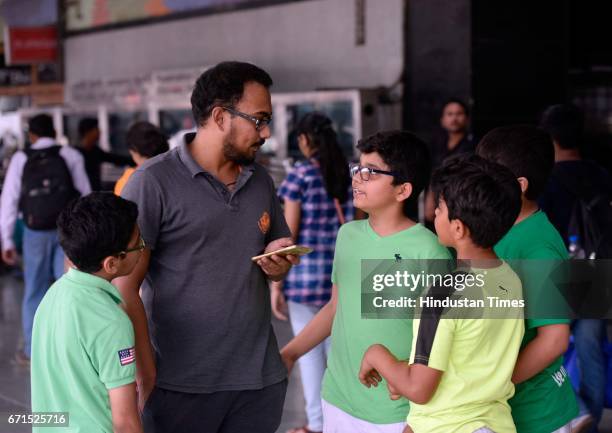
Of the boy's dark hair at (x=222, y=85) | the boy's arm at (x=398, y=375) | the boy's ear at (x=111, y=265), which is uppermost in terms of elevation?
the boy's dark hair at (x=222, y=85)

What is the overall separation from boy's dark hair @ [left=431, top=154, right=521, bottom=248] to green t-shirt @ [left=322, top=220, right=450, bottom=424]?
381mm

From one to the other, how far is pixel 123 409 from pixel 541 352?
1180mm

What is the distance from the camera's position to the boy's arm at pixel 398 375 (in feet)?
8.64

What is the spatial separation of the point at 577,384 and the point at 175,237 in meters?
2.79

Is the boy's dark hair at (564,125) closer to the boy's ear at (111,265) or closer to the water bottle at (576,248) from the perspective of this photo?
the water bottle at (576,248)

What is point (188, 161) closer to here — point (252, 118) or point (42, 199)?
point (252, 118)

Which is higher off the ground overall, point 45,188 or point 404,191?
A: point 404,191

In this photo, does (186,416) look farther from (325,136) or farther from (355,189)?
(325,136)

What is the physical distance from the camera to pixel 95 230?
2.81 m

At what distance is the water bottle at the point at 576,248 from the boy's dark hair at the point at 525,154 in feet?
6.59

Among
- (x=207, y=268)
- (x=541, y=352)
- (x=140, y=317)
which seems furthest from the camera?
(x=207, y=268)

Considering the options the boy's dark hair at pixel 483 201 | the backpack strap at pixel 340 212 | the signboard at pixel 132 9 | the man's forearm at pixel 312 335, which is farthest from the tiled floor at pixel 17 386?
the signboard at pixel 132 9

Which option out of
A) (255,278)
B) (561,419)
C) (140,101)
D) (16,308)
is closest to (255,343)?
(255,278)

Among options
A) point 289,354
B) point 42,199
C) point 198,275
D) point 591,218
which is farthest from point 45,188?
point 198,275
